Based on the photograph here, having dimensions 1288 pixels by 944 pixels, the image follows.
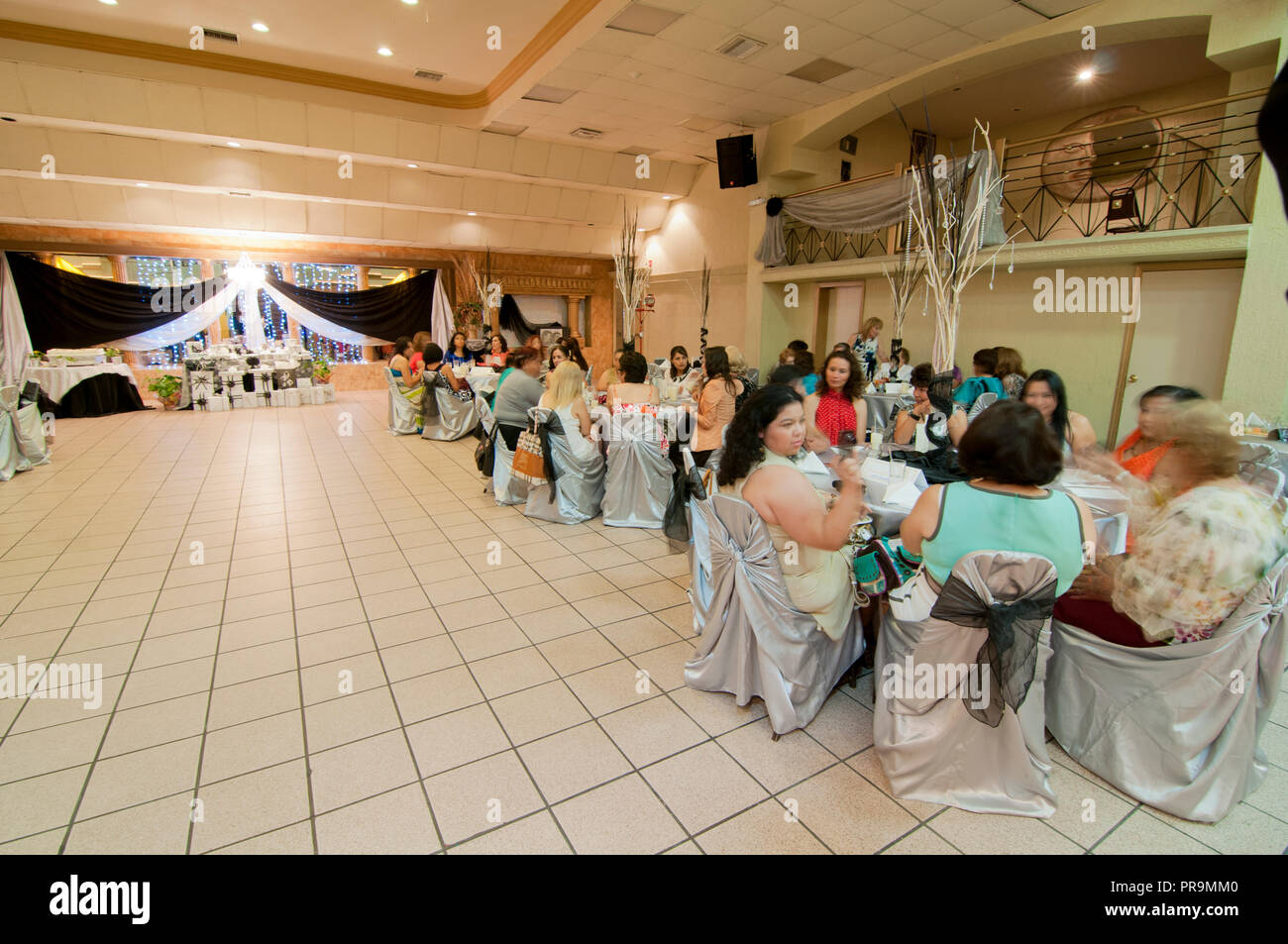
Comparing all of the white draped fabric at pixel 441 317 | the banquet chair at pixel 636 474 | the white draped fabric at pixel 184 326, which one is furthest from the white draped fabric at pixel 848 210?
the white draped fabric at pixel 184 326

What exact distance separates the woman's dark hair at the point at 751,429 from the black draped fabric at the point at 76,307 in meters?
12.4

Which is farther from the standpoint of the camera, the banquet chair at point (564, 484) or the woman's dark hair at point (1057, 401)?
the banquet chair at point (564, 484)

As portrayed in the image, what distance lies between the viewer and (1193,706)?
1.88m

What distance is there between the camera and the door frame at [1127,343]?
5560 millimetres

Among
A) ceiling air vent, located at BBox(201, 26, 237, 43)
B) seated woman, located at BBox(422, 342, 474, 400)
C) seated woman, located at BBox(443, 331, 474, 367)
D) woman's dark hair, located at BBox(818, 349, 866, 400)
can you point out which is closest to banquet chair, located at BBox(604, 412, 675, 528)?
woman's dark hair, located at BBox(818, 349, 866, 400)

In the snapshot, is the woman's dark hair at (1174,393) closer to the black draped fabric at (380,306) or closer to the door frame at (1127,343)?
the door frame at (1127,343)

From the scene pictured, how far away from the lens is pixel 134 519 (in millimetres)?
4773

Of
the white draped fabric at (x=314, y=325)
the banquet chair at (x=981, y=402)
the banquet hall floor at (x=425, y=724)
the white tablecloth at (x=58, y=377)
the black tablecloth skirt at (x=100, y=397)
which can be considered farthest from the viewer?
the white draped fabric at (x=314, y=325)

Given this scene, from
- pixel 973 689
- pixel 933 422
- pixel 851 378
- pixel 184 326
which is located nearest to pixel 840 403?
pixel 851 378

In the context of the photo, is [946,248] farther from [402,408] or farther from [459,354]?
[459,354]

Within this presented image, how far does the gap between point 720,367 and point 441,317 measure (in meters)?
10.1

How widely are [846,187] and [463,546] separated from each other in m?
6.62
